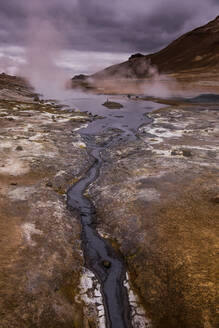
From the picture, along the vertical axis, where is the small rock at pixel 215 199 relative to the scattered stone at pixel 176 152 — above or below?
below

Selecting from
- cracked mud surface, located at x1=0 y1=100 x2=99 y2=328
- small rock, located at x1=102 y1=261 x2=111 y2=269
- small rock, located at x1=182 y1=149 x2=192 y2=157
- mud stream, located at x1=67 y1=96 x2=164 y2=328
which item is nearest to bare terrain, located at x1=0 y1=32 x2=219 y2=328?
cracked mud surface, located at x1=0 y1=100 x2=99 y2=328

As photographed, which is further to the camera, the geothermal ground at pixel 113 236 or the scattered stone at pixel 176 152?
the scattered stone at pixel 176 152

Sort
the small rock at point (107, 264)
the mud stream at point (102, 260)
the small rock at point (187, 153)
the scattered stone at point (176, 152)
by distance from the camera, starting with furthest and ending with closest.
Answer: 1. the scattered stone at point (176, 152)
2. the small rock at point (187, 153)
3. the small rock at point (107, 264)
4. the mud stream at point (102, 260)

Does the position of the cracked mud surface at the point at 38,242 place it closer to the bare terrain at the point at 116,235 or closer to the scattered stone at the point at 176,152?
the bare terrain at the point at 116,235

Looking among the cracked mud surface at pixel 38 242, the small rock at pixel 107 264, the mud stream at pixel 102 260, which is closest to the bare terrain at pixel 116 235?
the cracked mud surface at pixel 38 242

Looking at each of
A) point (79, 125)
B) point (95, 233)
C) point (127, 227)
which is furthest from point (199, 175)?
point (79, 125)

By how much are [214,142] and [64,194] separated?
20.2m

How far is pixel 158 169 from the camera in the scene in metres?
21.5

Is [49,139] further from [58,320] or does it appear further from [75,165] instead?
[58,320]

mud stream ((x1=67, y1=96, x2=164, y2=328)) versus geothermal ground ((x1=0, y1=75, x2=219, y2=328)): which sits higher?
geothermal ground ((x1=0, y1=75, x2=219, y2=328))

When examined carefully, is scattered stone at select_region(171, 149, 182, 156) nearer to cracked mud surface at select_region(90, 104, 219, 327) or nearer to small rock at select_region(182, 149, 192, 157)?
cracked mud surface at select_region(90, 104, 219, 327)

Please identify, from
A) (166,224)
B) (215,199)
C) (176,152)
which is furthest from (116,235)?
(176,152)

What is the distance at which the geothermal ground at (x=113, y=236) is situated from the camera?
30.3ft

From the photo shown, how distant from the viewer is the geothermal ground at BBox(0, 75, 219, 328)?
9234 mm
